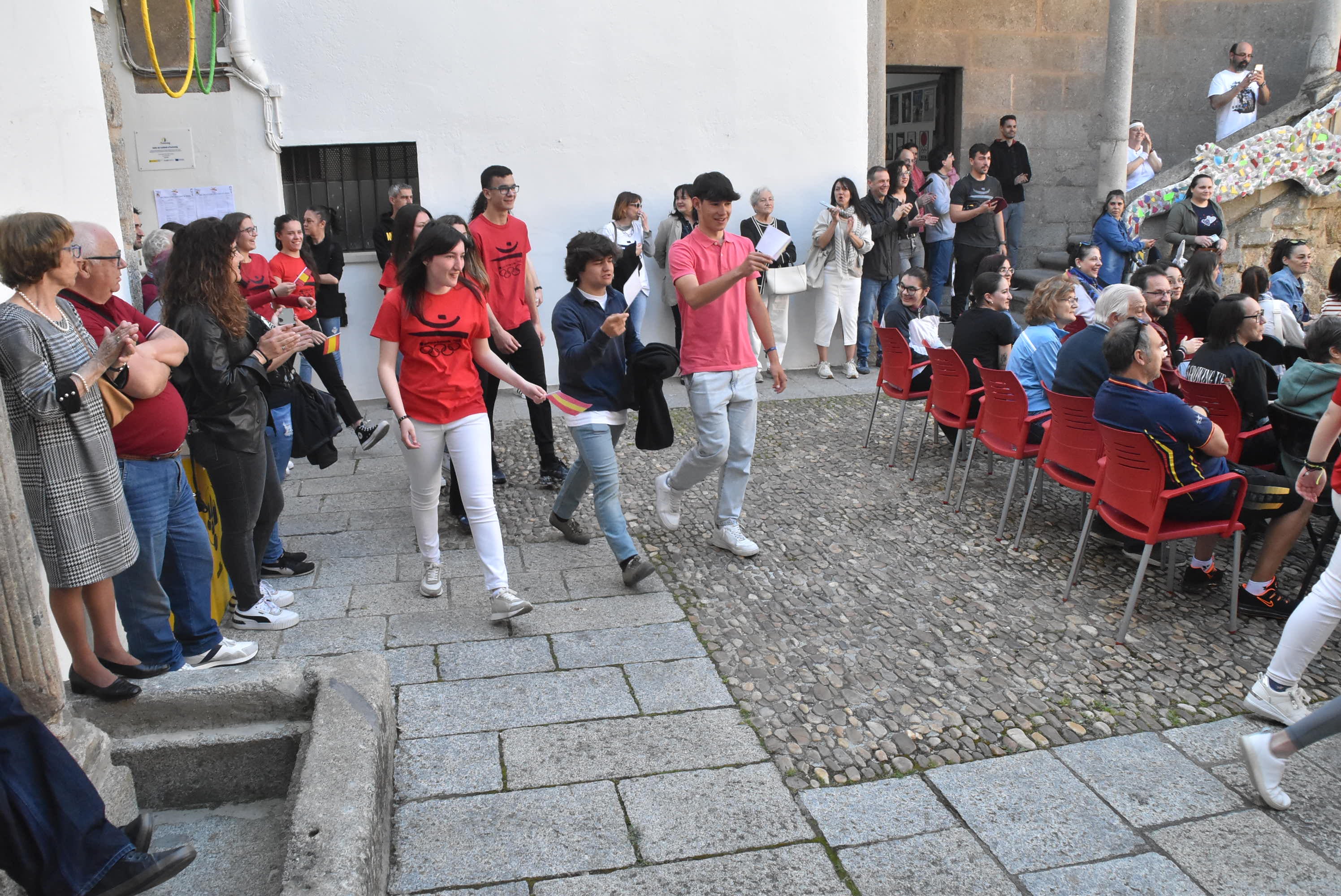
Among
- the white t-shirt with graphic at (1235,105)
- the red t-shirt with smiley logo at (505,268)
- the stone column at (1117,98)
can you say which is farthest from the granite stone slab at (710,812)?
the white t-shirt with graphic at (1235,105)

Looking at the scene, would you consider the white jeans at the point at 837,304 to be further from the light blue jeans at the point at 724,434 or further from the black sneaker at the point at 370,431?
the light blue jeans at the point at 724,434

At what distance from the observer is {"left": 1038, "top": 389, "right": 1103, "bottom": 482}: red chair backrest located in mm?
5242

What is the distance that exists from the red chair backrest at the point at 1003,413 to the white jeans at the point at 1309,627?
219cm

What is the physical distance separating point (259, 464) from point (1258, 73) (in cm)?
1260

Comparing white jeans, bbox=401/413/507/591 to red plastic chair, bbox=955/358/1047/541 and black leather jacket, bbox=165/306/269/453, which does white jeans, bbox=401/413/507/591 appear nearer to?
black leather jacket, bbox=165/306/269/453

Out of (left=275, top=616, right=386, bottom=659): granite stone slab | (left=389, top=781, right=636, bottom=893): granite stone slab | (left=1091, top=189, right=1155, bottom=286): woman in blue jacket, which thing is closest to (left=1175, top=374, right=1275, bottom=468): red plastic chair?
(left=389, top=781, right=636, bottom=893): granite stone slab

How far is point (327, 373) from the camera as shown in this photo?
24.4 feet

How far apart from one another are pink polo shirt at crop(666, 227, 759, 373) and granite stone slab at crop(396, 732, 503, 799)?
2.22m

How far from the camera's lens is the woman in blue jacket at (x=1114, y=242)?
35.8 feet

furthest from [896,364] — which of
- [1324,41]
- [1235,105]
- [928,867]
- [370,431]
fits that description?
[1324,41]

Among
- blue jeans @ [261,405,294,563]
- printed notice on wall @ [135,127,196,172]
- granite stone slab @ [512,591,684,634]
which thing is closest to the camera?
granite stone slab @ [512,591,684,634]

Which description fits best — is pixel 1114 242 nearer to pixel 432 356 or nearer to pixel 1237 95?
pixel 1237 95

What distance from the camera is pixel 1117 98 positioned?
11.9 metres

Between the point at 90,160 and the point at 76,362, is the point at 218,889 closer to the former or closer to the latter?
the point at 76,362
